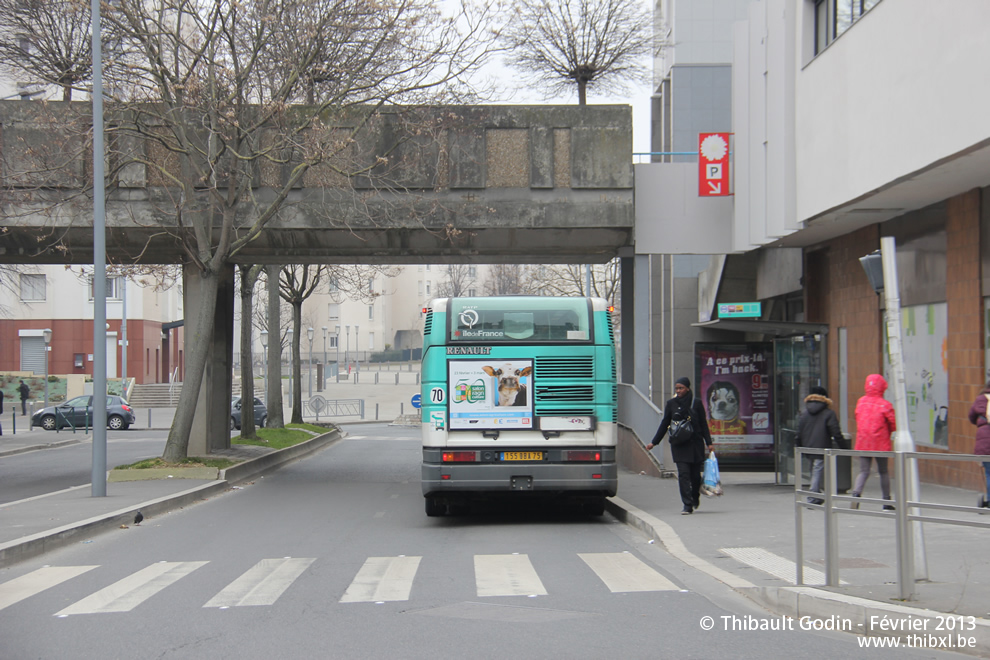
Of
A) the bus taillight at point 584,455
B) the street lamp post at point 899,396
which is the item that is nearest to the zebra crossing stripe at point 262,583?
the bus taillight at point 584,455

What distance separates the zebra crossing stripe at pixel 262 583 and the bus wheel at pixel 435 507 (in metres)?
3.47

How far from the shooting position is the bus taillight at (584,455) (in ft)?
42.6

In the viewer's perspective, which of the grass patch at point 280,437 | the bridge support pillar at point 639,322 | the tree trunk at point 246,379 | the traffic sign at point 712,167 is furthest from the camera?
the tree trunk at point 246,379

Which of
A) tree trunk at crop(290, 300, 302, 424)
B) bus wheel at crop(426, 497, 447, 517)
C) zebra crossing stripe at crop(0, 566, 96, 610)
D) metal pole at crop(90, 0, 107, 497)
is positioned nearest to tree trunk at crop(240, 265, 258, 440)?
tree trunk at crop(290, 300, 302, 424)

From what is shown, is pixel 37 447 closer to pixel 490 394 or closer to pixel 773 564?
pixel 490 394

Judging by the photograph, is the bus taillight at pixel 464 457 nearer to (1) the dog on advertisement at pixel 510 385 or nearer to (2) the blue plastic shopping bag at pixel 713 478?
(1) the dog on advertisement at pixel 510 385

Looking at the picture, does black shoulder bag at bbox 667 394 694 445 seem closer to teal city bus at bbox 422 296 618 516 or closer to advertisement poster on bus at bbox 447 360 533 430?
teal city bus at bbox 422 296 618 516

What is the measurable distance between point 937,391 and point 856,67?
532cm

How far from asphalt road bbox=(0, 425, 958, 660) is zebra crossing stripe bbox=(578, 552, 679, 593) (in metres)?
0.03

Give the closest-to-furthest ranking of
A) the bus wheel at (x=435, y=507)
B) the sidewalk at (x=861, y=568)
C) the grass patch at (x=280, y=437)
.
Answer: the sidewalk at (x=861, y=568) < the bus wheel at (x=435, y=507) < the grass patch at (x=280, y=437)

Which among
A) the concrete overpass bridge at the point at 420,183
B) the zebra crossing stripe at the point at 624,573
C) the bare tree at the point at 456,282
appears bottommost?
the zebra crossing stripe at the point at 624,573

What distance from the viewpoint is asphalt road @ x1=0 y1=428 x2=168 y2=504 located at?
19375 mm

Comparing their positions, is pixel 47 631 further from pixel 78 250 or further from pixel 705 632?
pixel 78 250

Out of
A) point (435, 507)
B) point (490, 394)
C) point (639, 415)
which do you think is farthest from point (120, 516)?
point (639, 415)
